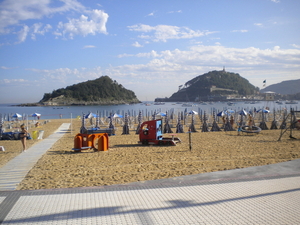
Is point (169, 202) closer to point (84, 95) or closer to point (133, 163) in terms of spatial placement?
point (133, 163)

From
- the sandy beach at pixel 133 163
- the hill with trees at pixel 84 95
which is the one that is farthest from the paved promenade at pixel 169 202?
the hill with trees at pixel 84 95

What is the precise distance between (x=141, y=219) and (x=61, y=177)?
4.07m

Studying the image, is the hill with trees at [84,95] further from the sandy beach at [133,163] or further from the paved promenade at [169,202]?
the paved promenade at [169,202]

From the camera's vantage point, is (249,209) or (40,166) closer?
(249,209)

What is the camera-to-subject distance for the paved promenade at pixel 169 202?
4539mm

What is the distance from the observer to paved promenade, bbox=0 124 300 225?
14.9 ft

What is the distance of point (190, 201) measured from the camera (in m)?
5.36

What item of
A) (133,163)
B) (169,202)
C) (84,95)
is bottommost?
(133,163)

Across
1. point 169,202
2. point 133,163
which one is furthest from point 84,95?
point 169,202

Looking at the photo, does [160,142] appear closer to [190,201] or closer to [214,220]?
[190,201]

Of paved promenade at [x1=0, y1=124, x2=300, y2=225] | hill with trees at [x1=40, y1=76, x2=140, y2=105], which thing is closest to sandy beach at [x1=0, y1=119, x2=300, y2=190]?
paved promenade at [x1=0, y1=124, x2=300, y2=225]

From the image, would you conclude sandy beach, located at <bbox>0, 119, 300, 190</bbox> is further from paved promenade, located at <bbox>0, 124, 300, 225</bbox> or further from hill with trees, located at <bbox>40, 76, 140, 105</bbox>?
hill with trees, located at <bbox>40, 76, 140, 105</bbox>

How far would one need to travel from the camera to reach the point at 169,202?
17.5 ft

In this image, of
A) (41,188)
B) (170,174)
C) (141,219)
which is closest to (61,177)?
(41,188)
